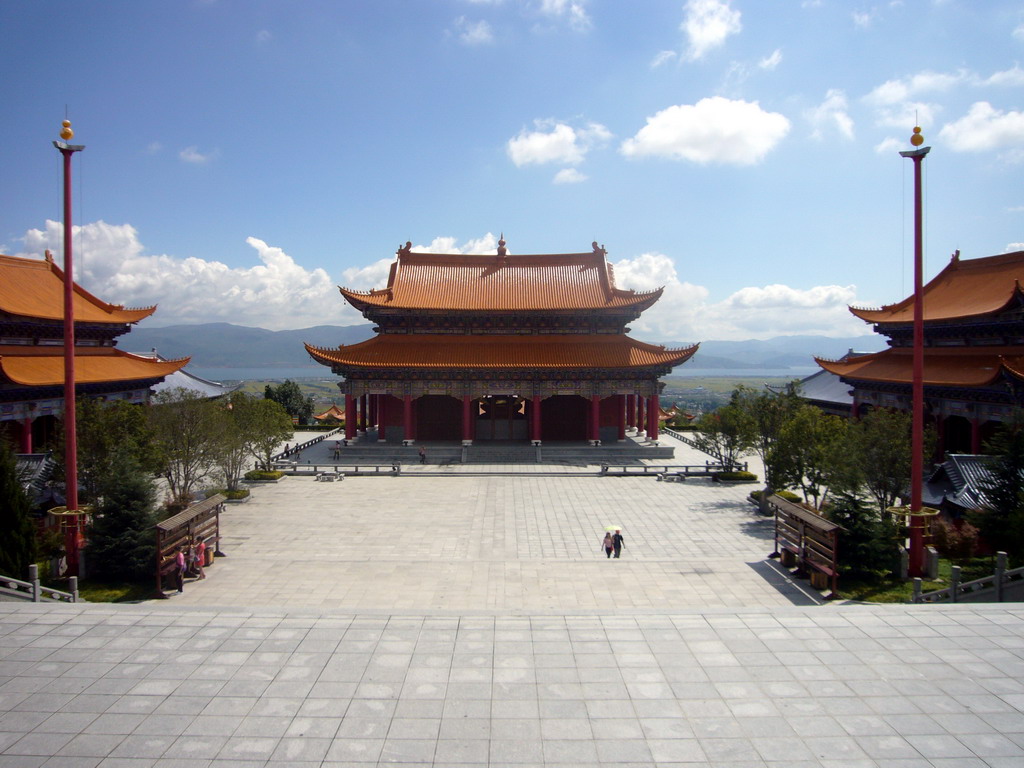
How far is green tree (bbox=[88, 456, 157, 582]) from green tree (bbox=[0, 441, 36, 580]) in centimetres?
150

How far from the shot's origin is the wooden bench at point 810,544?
50.4 feet

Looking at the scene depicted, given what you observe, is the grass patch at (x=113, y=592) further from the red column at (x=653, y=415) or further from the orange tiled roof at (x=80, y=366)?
the red column at (x=653, y=415)

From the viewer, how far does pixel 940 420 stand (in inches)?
1164

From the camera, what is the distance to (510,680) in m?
9.50

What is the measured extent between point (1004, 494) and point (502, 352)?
26.5 metres

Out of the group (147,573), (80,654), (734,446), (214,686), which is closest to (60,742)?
(214,686)

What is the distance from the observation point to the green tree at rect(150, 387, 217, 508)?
75.9 ft

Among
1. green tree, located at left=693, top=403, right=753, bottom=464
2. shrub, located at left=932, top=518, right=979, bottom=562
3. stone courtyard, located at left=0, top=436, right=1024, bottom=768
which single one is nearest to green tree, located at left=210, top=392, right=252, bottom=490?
stone courtyard, located at left=0, top=436, right=1024, bottom=768

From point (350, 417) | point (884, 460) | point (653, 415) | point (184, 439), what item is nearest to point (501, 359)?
point (350, 417)

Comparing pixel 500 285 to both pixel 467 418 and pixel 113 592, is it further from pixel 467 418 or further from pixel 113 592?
pixel 113 592

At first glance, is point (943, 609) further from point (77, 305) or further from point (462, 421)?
point (77, 305)

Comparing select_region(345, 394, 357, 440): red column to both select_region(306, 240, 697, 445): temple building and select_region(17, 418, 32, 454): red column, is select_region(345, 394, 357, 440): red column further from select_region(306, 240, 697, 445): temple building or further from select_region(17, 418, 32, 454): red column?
select_region(17, 418, 32, 454): red column

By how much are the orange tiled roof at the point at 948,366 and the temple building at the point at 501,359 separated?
998cm

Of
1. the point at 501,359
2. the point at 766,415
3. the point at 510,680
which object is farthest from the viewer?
the point at 501,359
